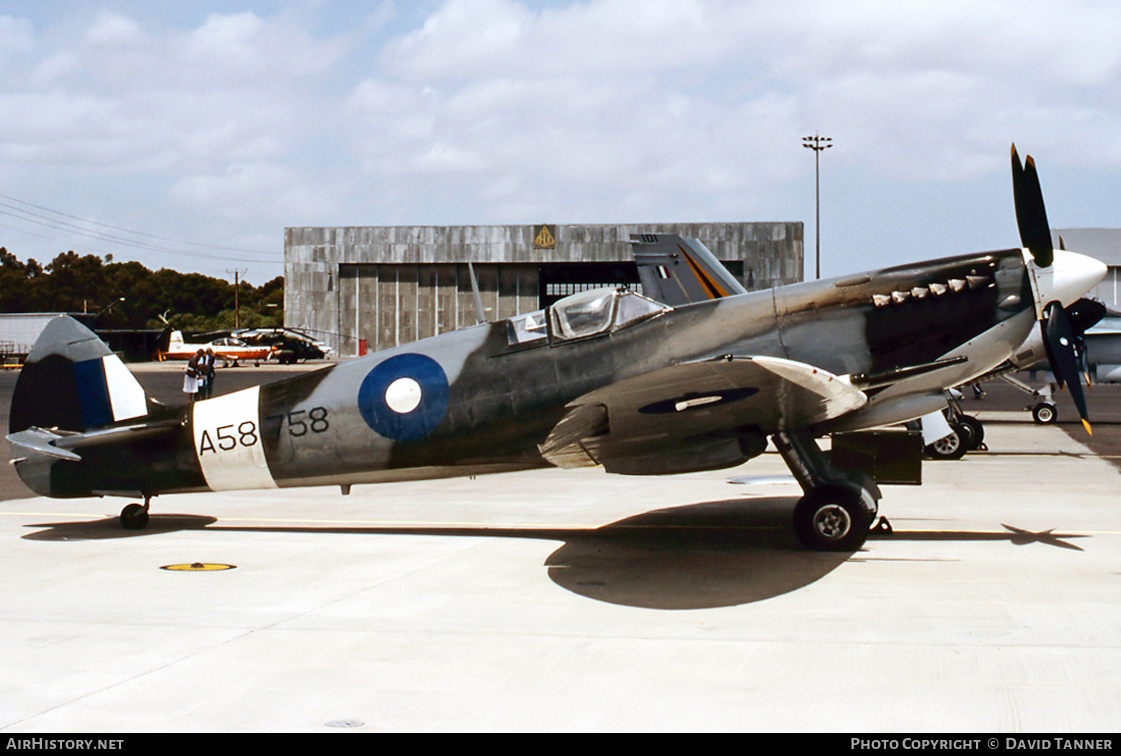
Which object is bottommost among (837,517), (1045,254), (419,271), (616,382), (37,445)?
(837,517)

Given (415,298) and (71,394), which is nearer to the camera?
(71,394)

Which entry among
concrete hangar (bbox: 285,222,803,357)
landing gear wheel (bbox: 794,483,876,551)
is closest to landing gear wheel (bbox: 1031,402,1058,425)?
landing gear wheel (bbox: 794,483,876,551)

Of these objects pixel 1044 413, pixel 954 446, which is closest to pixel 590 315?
pixel 954 446

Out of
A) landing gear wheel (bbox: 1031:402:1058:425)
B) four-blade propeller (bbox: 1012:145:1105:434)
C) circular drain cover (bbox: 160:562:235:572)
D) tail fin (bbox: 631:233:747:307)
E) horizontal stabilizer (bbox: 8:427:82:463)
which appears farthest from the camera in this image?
tail fin (bbox: 631:233:747:307)

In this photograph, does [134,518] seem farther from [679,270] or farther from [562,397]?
[679,270]

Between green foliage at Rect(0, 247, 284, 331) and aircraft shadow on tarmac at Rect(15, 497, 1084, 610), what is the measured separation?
348 ft

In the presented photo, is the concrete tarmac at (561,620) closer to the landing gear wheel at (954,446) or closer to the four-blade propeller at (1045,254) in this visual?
the four-blade propeller at (1045,254)

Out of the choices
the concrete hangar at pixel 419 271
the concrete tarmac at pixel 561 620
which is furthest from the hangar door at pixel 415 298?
the concrete tarmac at pixel 561 620

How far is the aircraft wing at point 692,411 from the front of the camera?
6.70 m

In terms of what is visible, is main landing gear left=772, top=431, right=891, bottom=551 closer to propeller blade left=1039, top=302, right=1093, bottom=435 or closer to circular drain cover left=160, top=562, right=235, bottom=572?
propeller blade left=1039, top=302, right=1093, bottom=435

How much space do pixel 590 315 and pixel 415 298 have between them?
69.4 metres

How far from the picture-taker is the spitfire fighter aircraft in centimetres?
809

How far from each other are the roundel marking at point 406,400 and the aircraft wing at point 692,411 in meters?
1.20

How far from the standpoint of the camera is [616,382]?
→ 25.1ft
